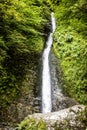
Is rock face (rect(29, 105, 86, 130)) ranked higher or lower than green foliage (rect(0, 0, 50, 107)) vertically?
lower

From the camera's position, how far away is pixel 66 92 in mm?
14734

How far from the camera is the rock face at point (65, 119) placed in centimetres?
938

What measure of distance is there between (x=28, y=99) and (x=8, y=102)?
1.38 meters

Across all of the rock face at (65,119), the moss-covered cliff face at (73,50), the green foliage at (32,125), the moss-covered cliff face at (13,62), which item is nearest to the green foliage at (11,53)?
the moss-covered cliff face at (13,62)

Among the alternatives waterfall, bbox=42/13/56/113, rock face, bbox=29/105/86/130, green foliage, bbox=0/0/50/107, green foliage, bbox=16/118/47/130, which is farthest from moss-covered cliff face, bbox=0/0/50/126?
rock face, bbox=29/105/86/130

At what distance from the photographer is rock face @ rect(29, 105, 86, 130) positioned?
9.38 meters

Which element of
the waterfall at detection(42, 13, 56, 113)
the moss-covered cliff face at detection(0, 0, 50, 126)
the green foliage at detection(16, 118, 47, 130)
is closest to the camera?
the green foliage at detection(16, 118, 47, 130)

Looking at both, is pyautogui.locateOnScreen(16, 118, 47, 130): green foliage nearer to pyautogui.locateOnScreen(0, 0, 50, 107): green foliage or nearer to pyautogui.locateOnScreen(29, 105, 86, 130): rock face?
pyautogui.locateOnScreen(29, 105, 86, 130): rock face

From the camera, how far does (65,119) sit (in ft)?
31.4

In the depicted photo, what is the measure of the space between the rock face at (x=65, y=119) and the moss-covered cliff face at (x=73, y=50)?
4175 mm

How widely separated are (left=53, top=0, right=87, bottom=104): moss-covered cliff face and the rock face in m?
4.18

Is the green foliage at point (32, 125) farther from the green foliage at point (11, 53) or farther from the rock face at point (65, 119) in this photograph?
the green foliage at point (11, 53)

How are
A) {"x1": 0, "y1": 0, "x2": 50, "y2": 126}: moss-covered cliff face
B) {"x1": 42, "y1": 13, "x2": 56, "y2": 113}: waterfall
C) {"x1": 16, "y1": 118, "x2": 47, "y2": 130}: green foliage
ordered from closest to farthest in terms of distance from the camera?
1. {"x1": 16, "y1": 118, "x2": 47, "y2": 130}: green foliage
2. {"x1": 0, "y1": 0, "x2": 50, "y2": 126}: moss-covered cliff face
3. {"x1": 42, "y1": 13, "x2": 56, "y2": 113}: waterfall

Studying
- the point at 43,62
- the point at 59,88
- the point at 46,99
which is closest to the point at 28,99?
the point at 46,99
